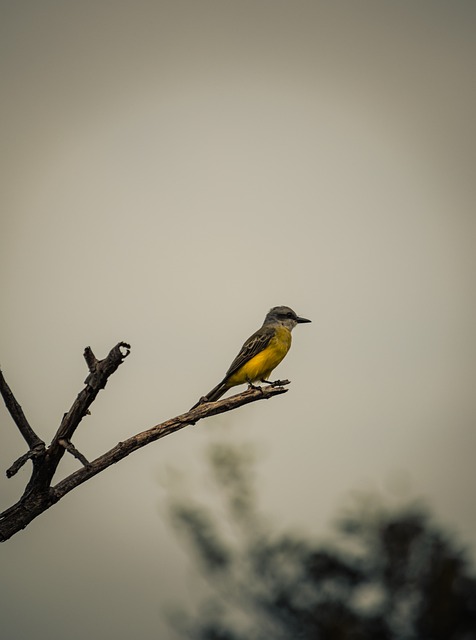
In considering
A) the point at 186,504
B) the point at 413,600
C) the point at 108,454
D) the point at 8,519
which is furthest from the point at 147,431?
the point at 186,504

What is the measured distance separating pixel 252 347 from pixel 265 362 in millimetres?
324

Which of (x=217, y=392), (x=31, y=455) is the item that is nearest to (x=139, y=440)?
(x=31, y=455)

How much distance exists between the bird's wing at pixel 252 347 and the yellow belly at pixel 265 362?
7 cm

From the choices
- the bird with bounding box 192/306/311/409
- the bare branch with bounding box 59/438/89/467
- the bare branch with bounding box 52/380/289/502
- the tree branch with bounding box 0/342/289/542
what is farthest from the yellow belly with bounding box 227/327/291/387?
the bare branch with bounding box 59/438/89/467

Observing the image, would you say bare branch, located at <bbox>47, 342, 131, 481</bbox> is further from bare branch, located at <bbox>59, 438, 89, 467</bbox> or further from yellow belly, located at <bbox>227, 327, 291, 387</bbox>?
yellow belly, located at <bbox>227, 327, 291, 387</bbox>

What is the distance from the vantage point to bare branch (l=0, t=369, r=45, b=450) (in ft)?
20.3

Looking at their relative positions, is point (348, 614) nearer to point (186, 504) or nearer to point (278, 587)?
point (278, 587)

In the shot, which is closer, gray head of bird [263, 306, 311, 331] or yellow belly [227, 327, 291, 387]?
yellow belly [227, 327, 291, 387]

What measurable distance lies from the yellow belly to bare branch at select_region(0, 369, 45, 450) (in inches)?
229

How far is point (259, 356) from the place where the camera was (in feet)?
40.0

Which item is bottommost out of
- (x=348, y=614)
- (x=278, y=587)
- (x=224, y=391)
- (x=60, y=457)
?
(x=348, y=614)

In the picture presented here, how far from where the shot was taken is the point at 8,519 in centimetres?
625

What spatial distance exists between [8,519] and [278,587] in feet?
40.8

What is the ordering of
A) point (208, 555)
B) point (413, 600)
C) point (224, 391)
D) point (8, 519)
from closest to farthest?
1. point (8, 519)
2. point (224, 391)
3. point (413, 600)
4. point (208, 555)
